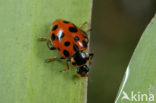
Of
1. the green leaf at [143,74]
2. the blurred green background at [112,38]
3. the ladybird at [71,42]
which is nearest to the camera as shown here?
the green leaf at [143,74]

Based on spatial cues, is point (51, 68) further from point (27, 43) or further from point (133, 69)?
point (133, 69)

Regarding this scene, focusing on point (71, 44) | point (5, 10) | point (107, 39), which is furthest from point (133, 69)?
point (107, 39)

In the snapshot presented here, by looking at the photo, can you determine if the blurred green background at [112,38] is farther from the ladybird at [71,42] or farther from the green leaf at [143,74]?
the green leaf at [143,74]

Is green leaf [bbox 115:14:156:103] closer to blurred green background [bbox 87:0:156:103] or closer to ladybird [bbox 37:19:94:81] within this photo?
ladybird [bbox 37:19:94:81]

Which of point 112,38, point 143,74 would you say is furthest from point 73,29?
point 112,38

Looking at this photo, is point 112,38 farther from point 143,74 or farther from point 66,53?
point 143,74

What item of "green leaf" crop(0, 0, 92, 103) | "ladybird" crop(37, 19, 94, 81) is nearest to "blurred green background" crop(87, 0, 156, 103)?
"ladybird" crop(37, 19, 94, 81)

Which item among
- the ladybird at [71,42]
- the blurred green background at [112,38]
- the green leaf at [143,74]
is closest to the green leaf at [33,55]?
the ladybird at [71,42]
